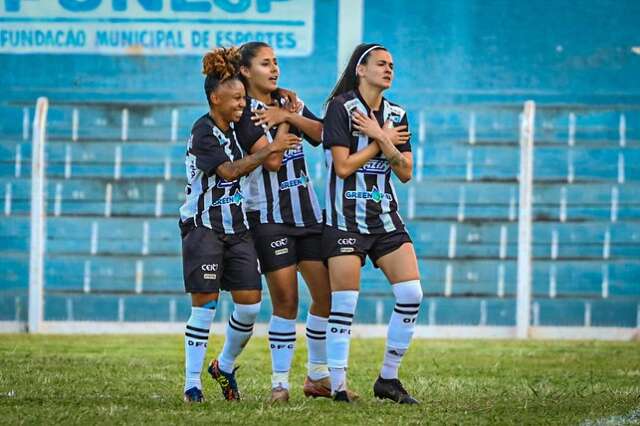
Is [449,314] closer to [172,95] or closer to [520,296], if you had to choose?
[520,296]

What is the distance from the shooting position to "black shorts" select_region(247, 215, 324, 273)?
8.48 meters

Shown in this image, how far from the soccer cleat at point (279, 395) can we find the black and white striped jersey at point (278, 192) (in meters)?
0.88

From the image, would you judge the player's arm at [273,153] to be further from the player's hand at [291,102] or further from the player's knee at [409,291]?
the player's knee at [409,291]

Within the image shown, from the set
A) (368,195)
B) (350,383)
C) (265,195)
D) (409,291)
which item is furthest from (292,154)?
Answer: (350,383)

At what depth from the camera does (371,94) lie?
854cm

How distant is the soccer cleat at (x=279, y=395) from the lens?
8.34m

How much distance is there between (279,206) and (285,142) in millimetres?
386

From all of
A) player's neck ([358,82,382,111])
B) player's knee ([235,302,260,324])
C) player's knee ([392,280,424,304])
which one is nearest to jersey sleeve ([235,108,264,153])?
player's neck ([358,82,382,111])

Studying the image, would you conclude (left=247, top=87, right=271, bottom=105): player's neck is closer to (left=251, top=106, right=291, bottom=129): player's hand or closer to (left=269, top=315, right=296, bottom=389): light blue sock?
(left=251, top=106, right=291, bottom=129): player's hand

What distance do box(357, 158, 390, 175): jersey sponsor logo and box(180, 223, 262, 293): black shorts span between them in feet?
2.33

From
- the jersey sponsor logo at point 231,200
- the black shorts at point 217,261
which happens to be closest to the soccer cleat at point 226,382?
the black shorts at point 217,261

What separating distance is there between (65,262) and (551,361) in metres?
5.41

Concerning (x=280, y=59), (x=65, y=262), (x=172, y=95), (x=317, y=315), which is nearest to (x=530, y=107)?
(x=280, y=59)

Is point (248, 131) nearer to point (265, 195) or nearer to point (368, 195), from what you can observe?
point (265, 195)
